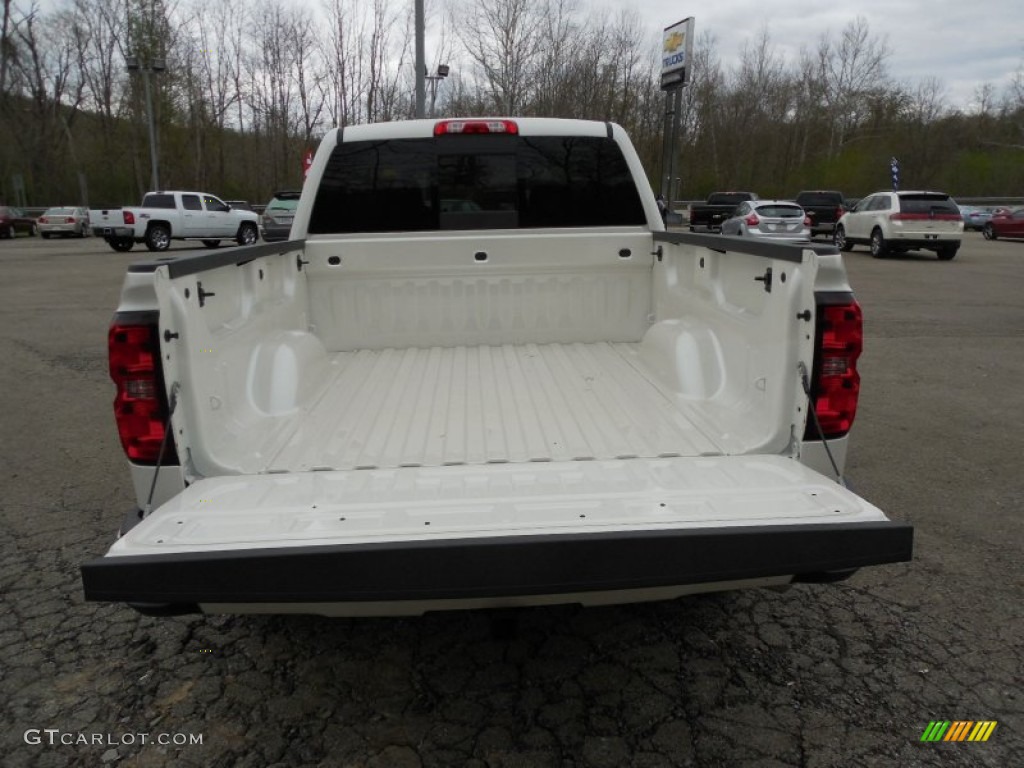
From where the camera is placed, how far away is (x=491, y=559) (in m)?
1.91

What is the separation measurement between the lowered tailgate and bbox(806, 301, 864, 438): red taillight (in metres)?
0.36

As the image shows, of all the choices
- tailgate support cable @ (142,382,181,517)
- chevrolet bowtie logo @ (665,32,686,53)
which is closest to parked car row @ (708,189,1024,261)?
chevrolet bowtie logo @ (665,32,686,53)

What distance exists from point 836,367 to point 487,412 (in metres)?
1.54

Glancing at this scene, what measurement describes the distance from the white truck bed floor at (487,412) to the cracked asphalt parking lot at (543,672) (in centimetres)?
77

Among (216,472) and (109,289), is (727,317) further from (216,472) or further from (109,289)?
(109,289)

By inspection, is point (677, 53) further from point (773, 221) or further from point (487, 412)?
point (487, 412)

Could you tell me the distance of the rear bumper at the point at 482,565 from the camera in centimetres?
188

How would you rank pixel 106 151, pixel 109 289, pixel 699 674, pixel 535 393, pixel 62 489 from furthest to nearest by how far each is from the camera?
pixel 106 151
pixel 109 289
pixel 62 489
pixel 535 393
pixel 699 674

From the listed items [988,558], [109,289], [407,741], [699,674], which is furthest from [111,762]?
[109,289]

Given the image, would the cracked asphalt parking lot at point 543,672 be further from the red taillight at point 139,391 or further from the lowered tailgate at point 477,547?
the red taillight at point 139,391

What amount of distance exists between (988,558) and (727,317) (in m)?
2.02

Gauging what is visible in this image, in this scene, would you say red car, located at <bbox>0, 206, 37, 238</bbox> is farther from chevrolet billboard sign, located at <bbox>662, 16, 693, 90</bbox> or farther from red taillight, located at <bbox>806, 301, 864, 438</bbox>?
red taillight, located at <bbox>806, 301, 864, 438</bbox>

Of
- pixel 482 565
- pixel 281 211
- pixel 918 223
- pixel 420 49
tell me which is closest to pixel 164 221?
pixel 281 211

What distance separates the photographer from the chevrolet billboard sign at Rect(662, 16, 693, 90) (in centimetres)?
2811
